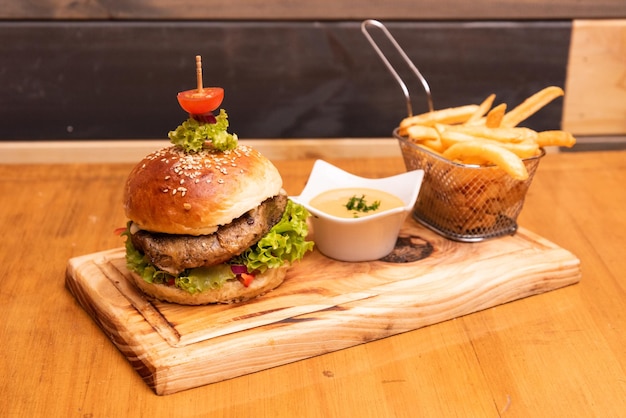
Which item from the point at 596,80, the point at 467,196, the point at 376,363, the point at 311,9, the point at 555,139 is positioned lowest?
the point at 596,80

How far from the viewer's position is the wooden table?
1815mm

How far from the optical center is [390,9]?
377cm

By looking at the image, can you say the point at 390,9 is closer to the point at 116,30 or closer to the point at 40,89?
the point at 116,30

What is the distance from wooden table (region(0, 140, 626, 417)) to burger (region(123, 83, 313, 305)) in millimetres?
256

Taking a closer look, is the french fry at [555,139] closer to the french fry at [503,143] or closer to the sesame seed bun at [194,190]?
the french fry at [503,143]

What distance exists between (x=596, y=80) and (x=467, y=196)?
6.25 feet

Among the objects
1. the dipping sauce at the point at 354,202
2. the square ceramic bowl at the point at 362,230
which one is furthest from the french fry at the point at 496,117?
the dipping sauce at the point at 354,202

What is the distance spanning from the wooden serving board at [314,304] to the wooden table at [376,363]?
40 mm

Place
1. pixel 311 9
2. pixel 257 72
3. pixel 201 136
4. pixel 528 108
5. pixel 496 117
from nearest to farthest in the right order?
pixel 201 136 → pixel 496 117 → pixel 528 108 → pixel 311 9 → pixel 257 72

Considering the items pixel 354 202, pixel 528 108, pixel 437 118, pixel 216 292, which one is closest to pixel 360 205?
pixel 354 202

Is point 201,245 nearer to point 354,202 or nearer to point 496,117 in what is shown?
point 354,202

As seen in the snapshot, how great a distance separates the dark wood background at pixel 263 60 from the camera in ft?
12.2

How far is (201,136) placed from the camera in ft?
6.91

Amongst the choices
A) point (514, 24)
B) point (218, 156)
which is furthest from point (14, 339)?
point (514, 24)
